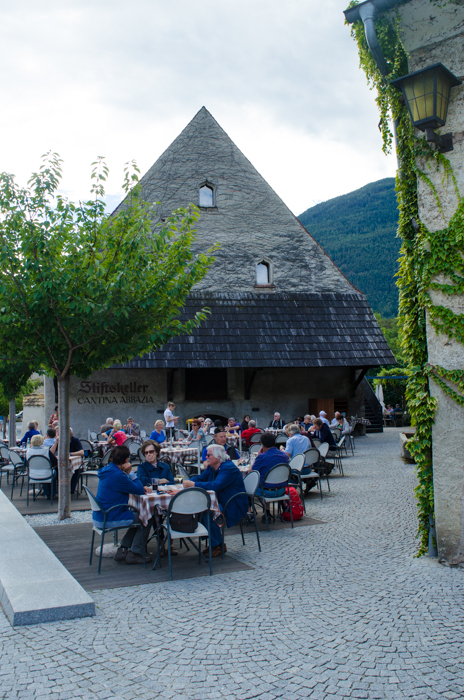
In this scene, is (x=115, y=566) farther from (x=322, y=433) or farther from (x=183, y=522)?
(x=322, y=433)

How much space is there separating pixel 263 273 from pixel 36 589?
1871cm

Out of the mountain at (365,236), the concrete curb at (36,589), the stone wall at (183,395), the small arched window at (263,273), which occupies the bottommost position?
the concrete curb at (36,589)

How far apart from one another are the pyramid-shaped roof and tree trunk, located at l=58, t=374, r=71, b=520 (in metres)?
12.9

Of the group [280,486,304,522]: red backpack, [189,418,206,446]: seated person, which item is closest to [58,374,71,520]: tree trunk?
[280,486,304,522]: red backpack

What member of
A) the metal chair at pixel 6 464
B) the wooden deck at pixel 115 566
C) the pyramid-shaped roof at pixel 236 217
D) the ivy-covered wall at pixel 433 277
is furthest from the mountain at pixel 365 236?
the wooden deck at pixel 115 566

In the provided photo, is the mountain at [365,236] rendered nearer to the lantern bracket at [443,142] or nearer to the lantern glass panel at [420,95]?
the lantern bracket at [443,142]

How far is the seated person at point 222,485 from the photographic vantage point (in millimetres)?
6816

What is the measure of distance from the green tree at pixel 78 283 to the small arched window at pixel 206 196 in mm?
13920

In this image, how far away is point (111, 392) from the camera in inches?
789

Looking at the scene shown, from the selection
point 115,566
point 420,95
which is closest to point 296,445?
point 115,566

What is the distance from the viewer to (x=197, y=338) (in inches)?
784

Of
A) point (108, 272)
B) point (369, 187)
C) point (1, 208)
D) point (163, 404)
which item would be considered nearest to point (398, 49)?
point (108, 272)

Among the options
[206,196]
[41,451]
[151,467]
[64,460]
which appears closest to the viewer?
[151,467]

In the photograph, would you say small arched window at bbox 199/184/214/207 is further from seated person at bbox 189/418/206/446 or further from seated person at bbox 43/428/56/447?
seated person at bbox 43/428/56/447
